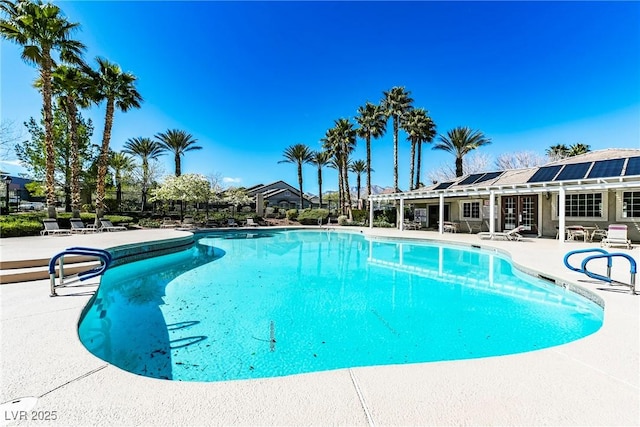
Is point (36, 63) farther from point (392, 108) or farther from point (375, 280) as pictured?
point (392, 108)

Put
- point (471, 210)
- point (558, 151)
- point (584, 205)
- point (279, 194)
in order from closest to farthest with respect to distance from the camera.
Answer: point (584, 205)
point (471, 210)
point (558, 151)
point (279, 194)

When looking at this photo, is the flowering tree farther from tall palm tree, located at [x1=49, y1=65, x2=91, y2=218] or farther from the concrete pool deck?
the concrete pool deck

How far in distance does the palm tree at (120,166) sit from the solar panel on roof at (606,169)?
1551 inches

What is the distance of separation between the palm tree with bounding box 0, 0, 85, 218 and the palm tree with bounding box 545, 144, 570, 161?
144 feet

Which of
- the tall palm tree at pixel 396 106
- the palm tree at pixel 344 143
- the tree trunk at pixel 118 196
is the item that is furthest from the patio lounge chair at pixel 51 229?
the tall palm tree at pixel 396 106

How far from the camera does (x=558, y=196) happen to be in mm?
14508

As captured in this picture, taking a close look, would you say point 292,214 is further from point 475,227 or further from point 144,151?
point 144,151

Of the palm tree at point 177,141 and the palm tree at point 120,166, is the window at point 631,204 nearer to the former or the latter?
the palm tree at point 177,141

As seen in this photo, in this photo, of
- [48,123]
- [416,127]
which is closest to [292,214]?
[416,127]

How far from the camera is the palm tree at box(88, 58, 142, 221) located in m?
17.3

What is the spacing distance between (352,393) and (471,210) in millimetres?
20088

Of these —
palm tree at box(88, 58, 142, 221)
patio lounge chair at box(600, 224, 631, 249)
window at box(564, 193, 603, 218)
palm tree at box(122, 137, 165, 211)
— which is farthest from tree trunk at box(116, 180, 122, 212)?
patio lounge chair at box(600, 224, 631, 249)

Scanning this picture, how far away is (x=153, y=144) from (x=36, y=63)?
18.2m

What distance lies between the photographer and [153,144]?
3225cm
